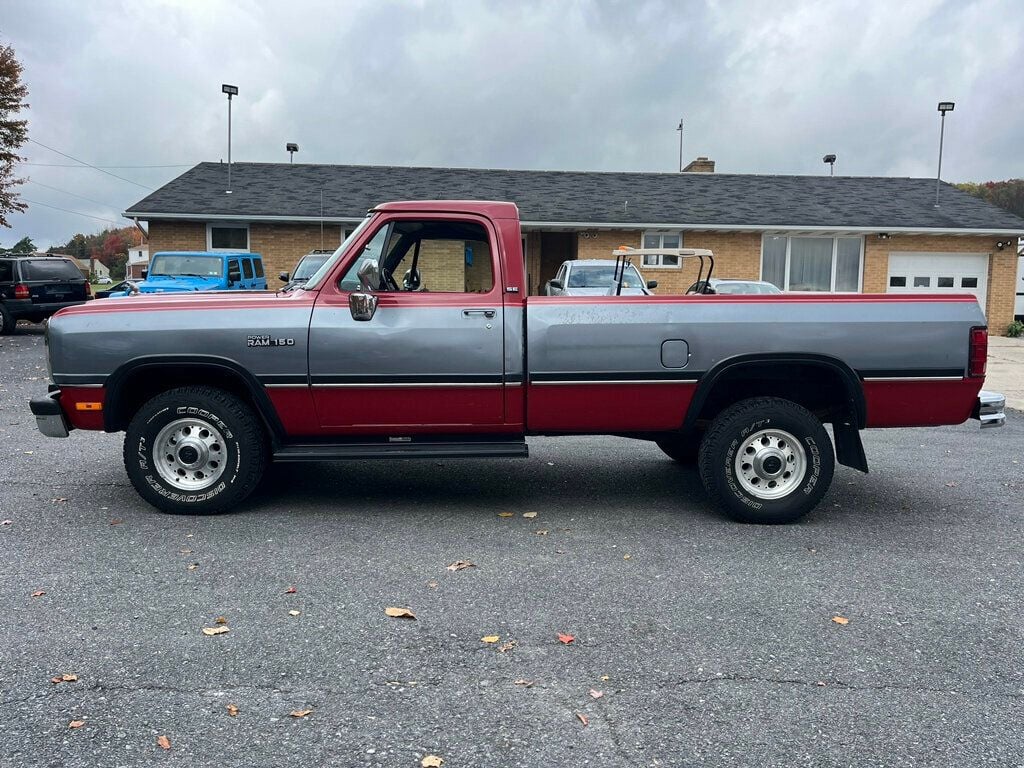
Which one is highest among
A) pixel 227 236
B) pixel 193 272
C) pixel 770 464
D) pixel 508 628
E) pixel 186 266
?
pixel 227 236

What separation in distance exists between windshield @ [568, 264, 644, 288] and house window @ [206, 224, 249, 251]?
33.9ft

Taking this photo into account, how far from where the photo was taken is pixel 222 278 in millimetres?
17516

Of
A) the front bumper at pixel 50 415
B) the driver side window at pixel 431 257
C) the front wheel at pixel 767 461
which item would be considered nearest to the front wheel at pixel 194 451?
the front bumper at pixel 50 415

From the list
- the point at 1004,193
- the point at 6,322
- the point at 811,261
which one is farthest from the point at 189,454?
the point at 1004,193

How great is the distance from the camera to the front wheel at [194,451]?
558cm

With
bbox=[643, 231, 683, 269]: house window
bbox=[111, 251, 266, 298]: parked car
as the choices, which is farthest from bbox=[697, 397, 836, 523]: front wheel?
bbox=[643, 231, 683, 269]: house window

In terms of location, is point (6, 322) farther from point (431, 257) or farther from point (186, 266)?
point (431, 257)

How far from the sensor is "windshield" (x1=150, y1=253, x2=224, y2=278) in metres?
17.5

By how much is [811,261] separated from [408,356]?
20.6m

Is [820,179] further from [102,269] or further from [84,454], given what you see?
Answer: [102,269]

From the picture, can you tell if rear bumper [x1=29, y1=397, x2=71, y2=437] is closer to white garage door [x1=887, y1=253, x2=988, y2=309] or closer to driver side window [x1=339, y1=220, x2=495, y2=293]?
driver side window [x1=339, y1=220, x2=495, y2=293]

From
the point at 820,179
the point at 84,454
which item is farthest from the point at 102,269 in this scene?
the point at 84,454

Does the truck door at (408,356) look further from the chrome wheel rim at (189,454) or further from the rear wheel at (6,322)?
the rear wheel at (6,322)

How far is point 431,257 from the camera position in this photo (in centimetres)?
594
